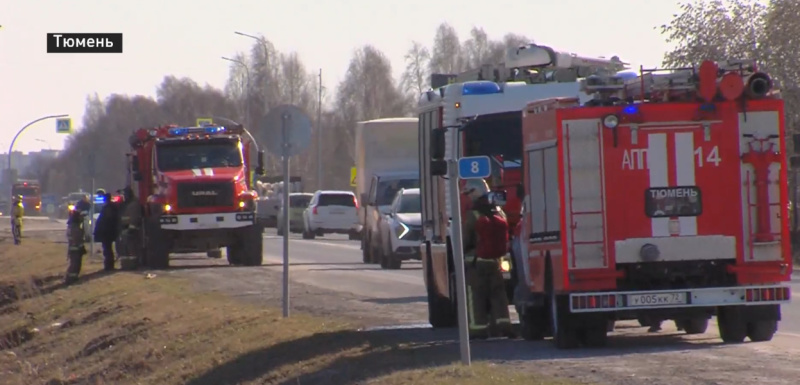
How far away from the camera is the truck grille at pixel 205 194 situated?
111 ft

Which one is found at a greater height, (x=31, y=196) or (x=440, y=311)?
(x=31, y=196)

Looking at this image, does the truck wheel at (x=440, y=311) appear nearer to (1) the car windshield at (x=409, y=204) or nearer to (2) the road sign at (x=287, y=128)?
(2) the road sign at (x=287, y=128)

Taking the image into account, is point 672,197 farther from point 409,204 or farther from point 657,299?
point 409,204

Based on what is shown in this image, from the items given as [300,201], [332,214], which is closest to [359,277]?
[332,214]

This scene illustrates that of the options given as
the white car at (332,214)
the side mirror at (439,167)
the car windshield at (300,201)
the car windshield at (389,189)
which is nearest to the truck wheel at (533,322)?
the side mirror at (439,167)

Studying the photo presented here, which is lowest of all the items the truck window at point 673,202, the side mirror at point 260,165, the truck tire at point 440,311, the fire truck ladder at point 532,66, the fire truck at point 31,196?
the truck tire at point 440,311

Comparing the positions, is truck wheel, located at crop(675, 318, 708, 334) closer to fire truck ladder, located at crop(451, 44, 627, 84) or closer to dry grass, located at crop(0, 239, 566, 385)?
dry grass, located at crop(0, 239, 566, 385)

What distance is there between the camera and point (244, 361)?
1727cm

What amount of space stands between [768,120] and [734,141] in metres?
0.37

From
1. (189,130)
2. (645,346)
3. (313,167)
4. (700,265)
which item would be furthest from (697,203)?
(313,167)

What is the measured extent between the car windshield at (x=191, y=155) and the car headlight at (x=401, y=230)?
167 inches

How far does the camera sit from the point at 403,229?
1278 inches

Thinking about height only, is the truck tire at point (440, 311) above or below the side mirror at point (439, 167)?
below

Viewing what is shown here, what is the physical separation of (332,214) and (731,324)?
4092cm
